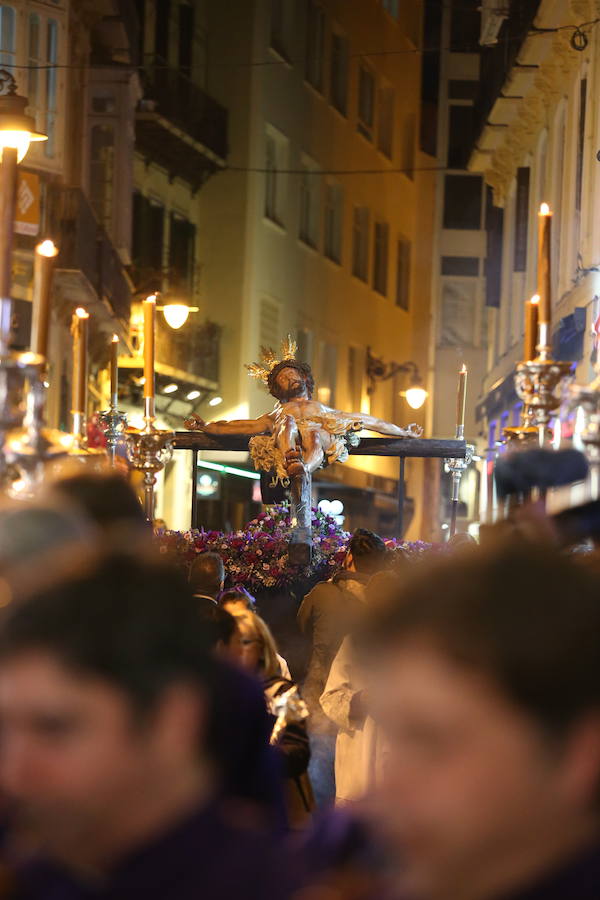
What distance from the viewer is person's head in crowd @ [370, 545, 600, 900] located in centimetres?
188

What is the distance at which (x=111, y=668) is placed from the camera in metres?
2.02

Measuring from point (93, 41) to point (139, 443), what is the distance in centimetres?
2161

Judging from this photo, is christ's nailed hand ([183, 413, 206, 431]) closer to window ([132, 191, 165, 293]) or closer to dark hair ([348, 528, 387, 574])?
dark hair ([348, 528, 387, 574])

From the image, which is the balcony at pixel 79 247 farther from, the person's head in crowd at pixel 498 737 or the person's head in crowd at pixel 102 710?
the person's head in crowd at pixel 498 737

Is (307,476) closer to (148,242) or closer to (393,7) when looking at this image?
(148,242)

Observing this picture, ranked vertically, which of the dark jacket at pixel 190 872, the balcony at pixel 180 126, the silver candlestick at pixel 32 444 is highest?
the balcony at pixel 180 126

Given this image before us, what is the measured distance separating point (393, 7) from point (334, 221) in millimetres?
7049

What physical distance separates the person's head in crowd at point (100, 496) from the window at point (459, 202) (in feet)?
139

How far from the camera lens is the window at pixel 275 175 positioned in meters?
34.8

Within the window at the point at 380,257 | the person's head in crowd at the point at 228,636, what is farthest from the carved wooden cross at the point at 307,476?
the window at the point at 380,257

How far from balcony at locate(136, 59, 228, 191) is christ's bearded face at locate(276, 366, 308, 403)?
20.6 m

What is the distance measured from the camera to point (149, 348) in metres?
6.44

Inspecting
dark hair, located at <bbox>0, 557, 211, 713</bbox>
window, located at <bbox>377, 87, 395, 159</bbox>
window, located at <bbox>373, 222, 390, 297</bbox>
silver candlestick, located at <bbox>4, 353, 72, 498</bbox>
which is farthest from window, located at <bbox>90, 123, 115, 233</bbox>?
dark hair, located at <bbox>0, 557, 211, 713</bbox>

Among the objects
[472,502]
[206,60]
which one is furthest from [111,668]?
[472,502]
